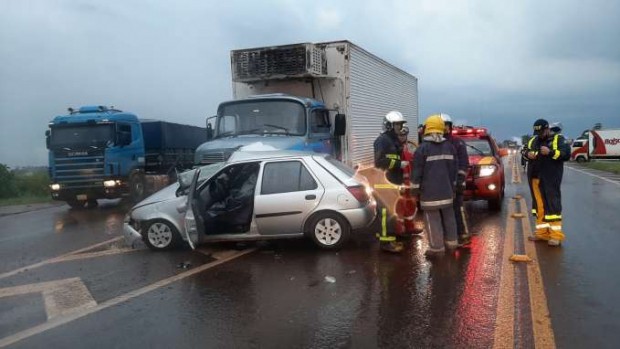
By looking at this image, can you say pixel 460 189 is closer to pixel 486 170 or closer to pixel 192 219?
pixel 486 170

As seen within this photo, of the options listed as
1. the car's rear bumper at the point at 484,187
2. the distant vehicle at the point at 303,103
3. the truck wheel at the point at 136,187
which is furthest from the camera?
the truck wheel at the point at 136,187

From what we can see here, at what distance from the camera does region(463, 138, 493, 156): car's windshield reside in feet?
38.1

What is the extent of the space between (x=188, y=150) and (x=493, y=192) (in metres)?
13.1

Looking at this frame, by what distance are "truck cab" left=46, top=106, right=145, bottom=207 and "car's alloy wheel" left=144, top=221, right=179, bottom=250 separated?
780cm

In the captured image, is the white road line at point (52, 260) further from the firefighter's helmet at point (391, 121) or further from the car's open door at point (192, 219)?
the firefighter's helmet at point (391, 121)

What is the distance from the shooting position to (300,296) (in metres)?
5.45

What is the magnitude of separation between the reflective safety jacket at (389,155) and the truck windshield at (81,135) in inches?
397

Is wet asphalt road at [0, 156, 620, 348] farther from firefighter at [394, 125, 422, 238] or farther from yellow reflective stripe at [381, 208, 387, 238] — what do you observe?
firefighter at [394, 125, 422, 238]

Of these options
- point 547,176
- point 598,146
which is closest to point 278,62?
point 547,176

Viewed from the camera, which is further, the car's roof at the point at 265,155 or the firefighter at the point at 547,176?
the car's roof at the point at 265,155

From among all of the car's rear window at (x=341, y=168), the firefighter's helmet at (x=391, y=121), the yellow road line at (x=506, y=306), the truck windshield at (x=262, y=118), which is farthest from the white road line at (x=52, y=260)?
the yellow road line at (x=506, y=306)

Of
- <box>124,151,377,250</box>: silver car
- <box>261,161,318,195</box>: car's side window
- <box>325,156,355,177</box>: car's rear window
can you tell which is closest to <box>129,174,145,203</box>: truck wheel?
<box>124,151,377,250</box>: silver car

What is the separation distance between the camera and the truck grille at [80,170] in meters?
14.9

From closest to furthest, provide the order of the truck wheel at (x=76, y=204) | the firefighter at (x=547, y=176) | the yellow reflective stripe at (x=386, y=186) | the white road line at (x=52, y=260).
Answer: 1. the white road line at (x=52, y=260)
2. the firefighter at (x=547, y=176)
3. the yellow reflective stripe at (x=386, y=186)
4. the truck wheel at (x=76, y=204)
